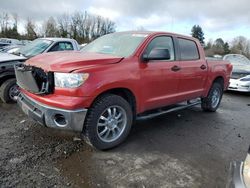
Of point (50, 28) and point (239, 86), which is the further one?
point (50, 28)

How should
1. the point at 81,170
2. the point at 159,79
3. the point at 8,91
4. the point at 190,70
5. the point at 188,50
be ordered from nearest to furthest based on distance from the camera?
the point at 81,170 → the point at 159,79 → the point at 190,70 → the point at 188,50 → the point at 8,91

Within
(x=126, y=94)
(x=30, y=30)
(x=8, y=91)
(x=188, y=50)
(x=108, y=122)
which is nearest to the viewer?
(x=108, y=122)

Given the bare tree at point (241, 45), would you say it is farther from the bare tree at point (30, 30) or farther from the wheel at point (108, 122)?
the wheel at point (108, 122)

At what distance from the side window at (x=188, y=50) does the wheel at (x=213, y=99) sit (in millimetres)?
1206

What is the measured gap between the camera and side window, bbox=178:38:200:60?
16.0ft

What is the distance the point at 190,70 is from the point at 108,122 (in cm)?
218

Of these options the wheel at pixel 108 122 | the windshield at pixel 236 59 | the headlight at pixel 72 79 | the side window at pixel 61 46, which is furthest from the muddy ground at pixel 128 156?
the windshield at pixel 236 59

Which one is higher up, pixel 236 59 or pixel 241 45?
pixel 241 45

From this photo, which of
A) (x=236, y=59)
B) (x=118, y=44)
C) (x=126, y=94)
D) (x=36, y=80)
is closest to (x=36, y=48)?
(x=118, y=44)

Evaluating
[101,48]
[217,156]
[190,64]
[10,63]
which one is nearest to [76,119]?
[101,48]

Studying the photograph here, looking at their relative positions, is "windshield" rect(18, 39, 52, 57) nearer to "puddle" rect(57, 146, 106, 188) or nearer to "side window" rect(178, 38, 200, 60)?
"side window" rect(178, 38, 200, 60)

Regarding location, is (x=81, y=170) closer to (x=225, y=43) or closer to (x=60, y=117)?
(x=60, y=117)

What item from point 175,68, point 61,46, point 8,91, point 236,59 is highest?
point 61,46

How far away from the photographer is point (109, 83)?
3404 millimetres
